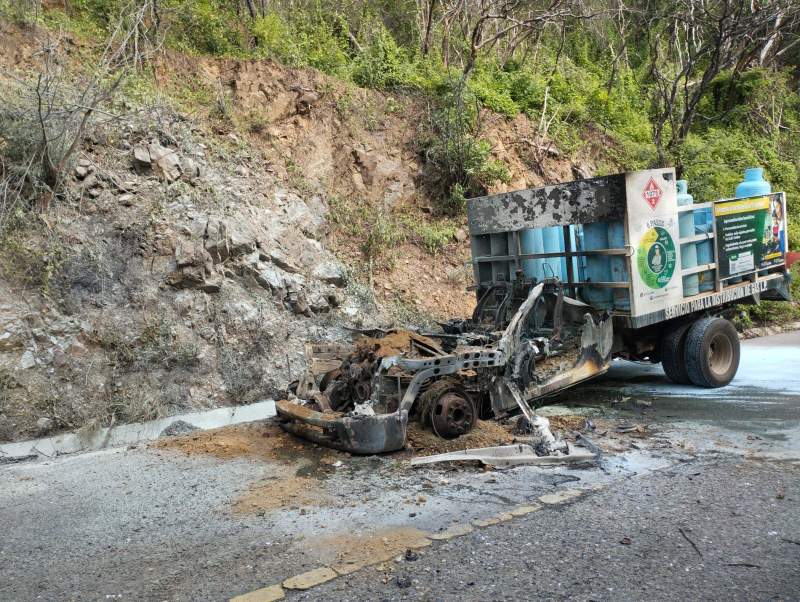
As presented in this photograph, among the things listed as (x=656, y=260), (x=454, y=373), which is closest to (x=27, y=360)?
(x=454, y=373)

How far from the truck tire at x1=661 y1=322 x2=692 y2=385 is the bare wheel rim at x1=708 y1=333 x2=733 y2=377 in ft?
1.18

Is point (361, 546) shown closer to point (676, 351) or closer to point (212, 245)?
point (676, 351)

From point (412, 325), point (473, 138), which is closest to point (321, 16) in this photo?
point (473, 138)

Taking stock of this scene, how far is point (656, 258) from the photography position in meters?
7.70

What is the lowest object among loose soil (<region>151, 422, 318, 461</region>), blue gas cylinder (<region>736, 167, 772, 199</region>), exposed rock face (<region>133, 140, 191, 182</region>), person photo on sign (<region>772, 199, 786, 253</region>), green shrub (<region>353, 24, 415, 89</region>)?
loose soil (<region>151, 422, 318, 461</region>)

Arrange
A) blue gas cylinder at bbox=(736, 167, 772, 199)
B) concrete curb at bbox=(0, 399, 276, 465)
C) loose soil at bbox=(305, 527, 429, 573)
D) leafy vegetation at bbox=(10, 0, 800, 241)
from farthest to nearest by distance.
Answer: leafy vegetation at bbox=(10, 0, 800, 241)
blue gas cylinder at bbox=(736, 167, 772, 199)
concrete curb at bbox=(0, 399, 276, 465)
loose soil at bbox=(305, 527, 429, 573)

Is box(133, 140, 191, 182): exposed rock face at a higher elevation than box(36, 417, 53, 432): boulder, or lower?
higher

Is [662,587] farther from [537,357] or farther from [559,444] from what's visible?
[537,357]

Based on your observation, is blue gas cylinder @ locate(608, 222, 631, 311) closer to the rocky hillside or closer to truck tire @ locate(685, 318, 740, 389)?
truck tire @ locate(685, 318, 740, 389)

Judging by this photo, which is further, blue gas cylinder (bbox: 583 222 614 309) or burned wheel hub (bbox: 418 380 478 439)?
blue gas cylinder (bbox: 583 222 614 309)

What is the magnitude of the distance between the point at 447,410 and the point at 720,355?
4.47 meters

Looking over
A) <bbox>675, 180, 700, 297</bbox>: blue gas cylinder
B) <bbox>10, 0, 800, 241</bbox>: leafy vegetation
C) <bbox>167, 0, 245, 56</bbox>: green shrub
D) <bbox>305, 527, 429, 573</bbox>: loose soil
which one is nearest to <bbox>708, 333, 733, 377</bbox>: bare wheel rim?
<bbox>675, 180, 700, 297</bbox>: blue gas cylinder

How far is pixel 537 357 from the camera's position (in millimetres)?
7145

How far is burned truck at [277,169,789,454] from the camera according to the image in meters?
6.16
